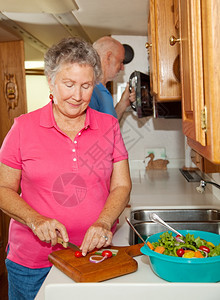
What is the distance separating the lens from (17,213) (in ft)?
4.35

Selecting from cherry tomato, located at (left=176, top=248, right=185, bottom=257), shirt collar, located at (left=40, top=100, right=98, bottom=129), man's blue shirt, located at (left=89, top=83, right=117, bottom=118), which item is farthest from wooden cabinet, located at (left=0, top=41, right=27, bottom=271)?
cherry tomato, located at (left=176, top=248, right=185, bottom=257)

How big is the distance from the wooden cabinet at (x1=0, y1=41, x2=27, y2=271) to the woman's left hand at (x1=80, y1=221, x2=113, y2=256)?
7.62ft

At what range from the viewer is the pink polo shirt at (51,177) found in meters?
1.38

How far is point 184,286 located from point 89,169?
0.57 m

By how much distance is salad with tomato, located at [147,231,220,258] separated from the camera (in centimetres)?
110

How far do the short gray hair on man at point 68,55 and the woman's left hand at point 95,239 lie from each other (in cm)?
59

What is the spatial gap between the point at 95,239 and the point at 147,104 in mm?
1910

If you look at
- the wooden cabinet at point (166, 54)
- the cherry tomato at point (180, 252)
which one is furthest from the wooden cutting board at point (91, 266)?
the wooden cabinet at point (166, 54)

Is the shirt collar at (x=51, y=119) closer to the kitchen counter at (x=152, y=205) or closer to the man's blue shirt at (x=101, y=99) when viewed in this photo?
the kitchen counter at (x=152, y=205)

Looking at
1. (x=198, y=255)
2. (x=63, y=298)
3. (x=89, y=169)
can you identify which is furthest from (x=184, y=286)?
(x=89, y=169)

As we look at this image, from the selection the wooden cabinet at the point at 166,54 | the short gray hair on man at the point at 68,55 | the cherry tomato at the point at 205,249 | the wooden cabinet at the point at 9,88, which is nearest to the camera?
the cherry tomato at the point at 205,249

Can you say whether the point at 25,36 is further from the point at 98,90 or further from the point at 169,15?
the point at 169,15

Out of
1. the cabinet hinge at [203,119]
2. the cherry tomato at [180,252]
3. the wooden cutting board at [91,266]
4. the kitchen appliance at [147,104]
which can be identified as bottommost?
the wooden cutting board at [91,266]

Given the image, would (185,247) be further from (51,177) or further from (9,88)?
(9,88)
